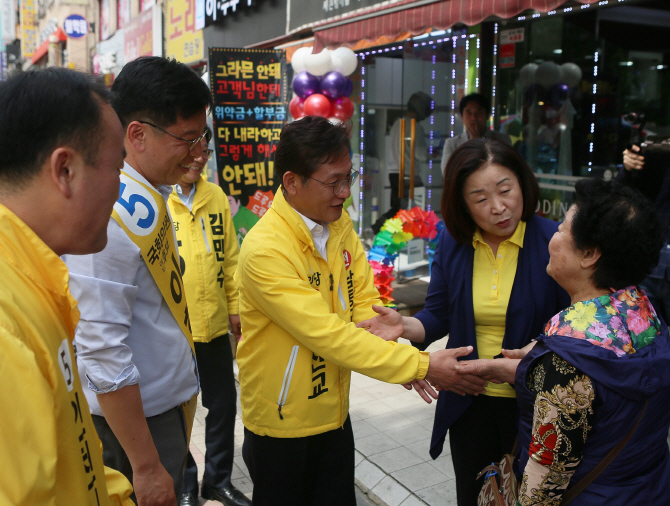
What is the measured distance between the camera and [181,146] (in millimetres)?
1896

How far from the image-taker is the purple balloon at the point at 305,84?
251 inches

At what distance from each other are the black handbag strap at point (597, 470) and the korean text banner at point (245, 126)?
4.05 metres

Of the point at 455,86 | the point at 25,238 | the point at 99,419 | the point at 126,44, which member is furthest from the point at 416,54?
the point at 126,44

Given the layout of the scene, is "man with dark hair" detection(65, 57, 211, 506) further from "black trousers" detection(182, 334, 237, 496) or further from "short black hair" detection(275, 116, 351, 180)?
"black trousers" detection(182, 334, 237, 496)

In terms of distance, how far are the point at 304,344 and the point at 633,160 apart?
10.1 ft

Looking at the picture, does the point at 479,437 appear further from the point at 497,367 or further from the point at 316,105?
the point at 316,105

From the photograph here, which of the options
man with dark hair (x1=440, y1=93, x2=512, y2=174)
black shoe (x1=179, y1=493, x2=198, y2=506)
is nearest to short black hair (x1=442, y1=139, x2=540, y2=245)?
black shoe (x1=179, y1=493, x2=198, y2=506)

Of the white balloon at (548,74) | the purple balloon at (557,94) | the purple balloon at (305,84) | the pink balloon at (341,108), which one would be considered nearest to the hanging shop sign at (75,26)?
the purple balloon at (305,84)

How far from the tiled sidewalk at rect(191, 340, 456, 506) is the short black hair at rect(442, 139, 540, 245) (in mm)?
1590

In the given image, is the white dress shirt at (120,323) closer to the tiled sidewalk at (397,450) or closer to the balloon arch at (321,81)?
the tiled sidewalk at (397,450)

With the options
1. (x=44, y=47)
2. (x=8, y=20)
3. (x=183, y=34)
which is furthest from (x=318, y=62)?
(x=8, y=20)

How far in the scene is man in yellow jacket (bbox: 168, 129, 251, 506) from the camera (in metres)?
3.18

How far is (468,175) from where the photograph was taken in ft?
7.48

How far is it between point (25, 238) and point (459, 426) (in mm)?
1840
